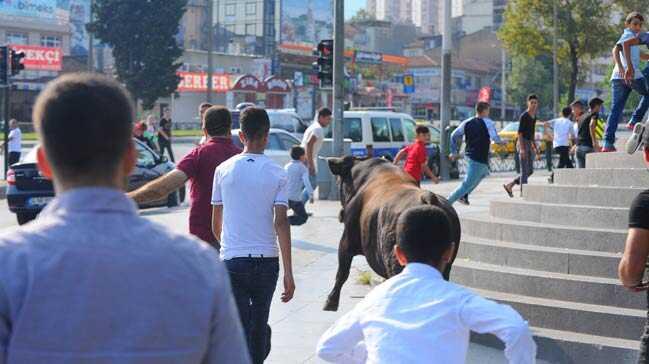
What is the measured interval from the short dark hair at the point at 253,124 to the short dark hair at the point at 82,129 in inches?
155

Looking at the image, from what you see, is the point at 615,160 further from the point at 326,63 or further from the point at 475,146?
the point at 326,63

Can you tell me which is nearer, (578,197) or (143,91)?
(578,197)

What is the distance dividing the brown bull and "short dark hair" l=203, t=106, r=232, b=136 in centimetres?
147

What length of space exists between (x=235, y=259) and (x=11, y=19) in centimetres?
7469

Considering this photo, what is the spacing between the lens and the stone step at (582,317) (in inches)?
305

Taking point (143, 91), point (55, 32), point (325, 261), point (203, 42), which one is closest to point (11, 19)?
point (55, 32)

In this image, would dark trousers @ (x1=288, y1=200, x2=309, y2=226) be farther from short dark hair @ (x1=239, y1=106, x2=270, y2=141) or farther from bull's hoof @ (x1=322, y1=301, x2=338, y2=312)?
short dark hair @ (x1=239, y1=106, x2=270, y2=141)

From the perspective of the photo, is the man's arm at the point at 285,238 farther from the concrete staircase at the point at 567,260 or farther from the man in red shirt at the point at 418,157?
the man in red shirt at the point at 418,157

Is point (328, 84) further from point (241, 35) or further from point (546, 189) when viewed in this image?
point (241, 35)

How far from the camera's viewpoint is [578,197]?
10.2 metres

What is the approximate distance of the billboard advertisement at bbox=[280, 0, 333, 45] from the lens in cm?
10769

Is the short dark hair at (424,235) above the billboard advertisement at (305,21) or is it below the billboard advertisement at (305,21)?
below

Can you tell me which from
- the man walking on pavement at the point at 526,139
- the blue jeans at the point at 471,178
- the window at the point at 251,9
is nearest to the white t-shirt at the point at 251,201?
the blue jeans at the point at 471,178

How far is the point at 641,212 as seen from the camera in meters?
4.77
